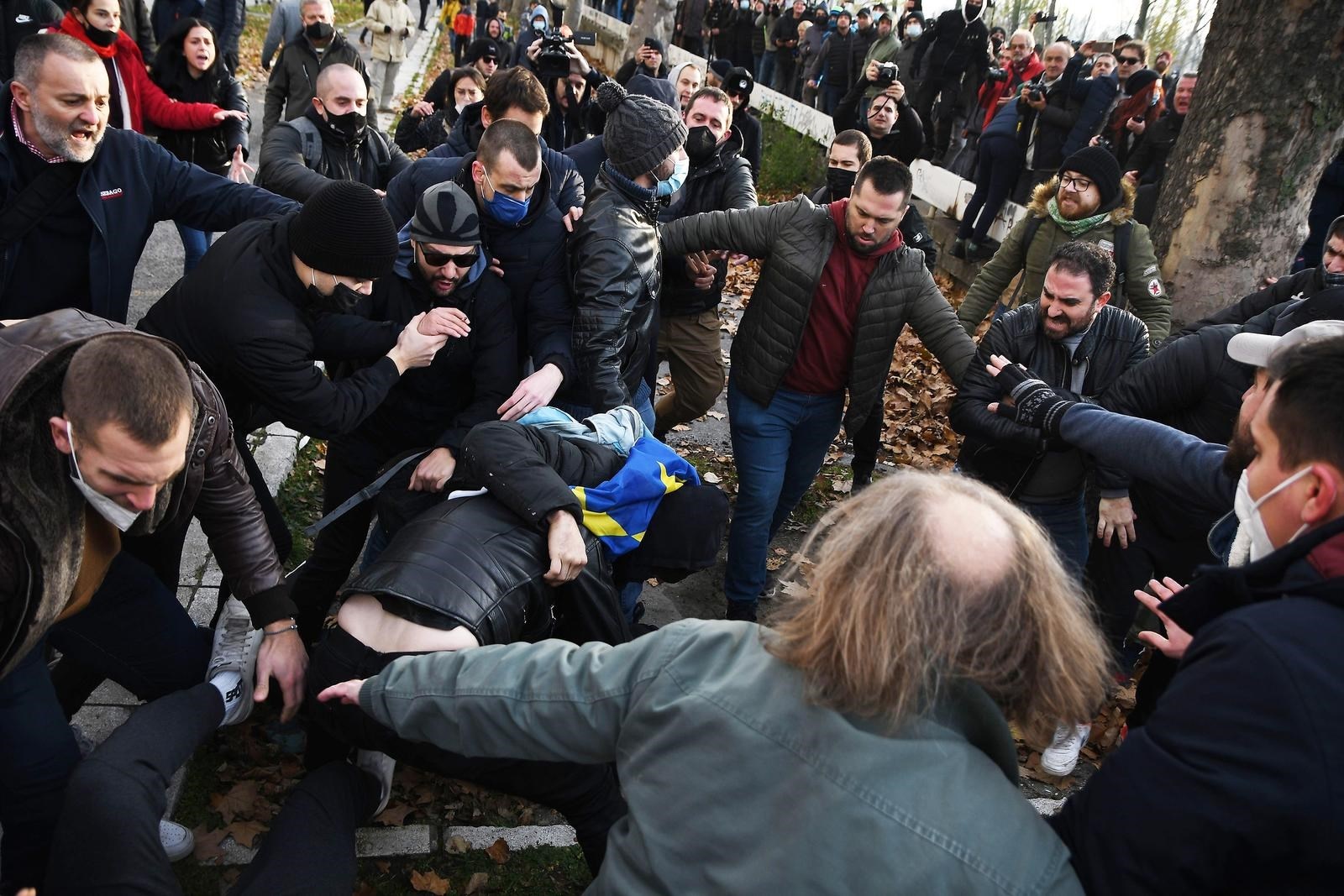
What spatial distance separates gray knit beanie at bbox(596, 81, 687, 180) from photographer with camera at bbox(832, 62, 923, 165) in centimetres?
404

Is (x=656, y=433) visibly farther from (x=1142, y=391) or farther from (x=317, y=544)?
(x=1142, y=391)

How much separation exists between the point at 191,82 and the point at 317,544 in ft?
14.9

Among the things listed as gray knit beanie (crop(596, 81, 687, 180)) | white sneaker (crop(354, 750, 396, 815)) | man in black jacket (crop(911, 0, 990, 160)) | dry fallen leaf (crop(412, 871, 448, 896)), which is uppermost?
man in black jacket (crop(911, 0, 990, 160))

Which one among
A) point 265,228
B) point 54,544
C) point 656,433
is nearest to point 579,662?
point 54,544

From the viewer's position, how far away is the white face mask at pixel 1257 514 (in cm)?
203

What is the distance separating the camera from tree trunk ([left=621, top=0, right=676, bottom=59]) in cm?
1655

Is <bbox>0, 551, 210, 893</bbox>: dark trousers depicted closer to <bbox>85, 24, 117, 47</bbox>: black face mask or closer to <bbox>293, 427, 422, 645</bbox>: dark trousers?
<bbox>293, 427, 422, 645</bbox>: dark trousers

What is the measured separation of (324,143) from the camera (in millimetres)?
5527

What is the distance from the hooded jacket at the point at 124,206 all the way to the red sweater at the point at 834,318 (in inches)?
93.7

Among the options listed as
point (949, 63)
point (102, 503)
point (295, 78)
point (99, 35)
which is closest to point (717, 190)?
point (295, 78)

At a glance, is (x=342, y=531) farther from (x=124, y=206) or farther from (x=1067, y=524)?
(x=1067, y=524)

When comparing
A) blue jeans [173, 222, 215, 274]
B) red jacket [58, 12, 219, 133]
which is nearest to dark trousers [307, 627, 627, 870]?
red jacket [58, 12, 219, 133]

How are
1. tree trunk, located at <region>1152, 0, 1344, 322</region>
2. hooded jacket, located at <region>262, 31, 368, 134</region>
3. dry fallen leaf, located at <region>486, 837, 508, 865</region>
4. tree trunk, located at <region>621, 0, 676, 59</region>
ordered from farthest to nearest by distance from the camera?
tree trunk, located at <region>621, 0, 676, 59</region>
hooded jacket, located at <region>262, 31, 368, 134</region>
tree trunk, located at <region>1152, 0, 1344, 322</region>
dry fallen leaf, located at <region>486, 837, 508, 865</region>

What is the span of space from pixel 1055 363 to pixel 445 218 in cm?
267
